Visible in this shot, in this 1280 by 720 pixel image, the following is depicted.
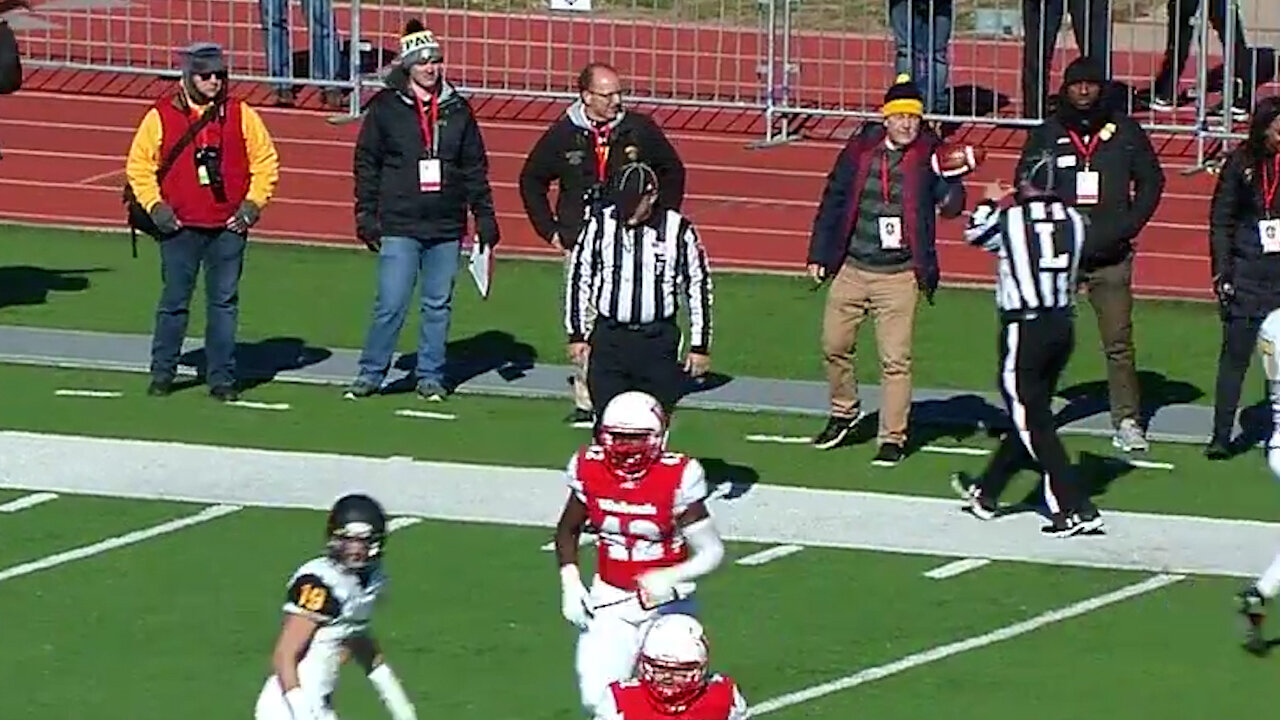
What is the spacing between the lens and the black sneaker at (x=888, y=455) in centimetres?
1585

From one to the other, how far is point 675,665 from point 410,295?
Answer: 8709 millimetres

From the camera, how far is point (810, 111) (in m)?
22.8

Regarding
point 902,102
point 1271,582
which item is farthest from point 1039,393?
point 1271,582

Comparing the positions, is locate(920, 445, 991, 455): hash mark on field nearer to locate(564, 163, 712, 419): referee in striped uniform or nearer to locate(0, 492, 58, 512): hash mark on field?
locate(564, 163, 712, 419): referee in striped uniform

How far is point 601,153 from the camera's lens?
16.0 m

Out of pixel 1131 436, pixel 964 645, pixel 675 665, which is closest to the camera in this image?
pixel 675 665

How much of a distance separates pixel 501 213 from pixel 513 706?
33.4 feet

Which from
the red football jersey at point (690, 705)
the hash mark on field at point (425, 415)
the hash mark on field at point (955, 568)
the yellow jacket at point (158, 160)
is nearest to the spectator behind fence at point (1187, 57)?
the hash mark on field at point (425, 415)

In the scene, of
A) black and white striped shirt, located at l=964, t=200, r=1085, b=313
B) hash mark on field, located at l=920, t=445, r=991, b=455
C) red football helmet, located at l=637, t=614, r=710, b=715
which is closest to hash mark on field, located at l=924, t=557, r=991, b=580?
black and white striped shirt, located at l=964, t=200, r=1085, b=313

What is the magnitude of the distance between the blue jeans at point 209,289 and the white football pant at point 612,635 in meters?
6.61

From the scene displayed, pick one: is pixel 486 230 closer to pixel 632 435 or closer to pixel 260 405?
pixel 260 405

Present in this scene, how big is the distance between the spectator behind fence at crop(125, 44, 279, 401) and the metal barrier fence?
20.7ft

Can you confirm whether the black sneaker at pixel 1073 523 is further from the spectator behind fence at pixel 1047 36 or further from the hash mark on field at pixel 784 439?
the spectator behind fence at pixel 1047 36

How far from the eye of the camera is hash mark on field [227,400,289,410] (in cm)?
1689
